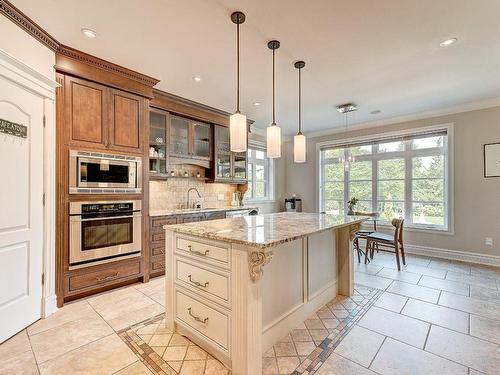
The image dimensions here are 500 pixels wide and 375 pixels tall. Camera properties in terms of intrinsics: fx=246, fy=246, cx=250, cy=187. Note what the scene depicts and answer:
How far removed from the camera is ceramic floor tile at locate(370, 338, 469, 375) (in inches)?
66.8

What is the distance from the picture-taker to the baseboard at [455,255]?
13.4 feet

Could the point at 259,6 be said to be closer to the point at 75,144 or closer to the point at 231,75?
the point at 231,75

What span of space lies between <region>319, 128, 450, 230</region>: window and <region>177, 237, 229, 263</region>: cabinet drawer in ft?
14.0

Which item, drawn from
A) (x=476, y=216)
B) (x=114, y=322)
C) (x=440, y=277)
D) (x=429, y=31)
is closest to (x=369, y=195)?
(x=476, y=216)

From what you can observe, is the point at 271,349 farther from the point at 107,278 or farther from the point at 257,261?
the point at 107,278

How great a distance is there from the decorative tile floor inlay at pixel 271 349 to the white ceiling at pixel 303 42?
2.72m

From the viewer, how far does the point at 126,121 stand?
313 cm

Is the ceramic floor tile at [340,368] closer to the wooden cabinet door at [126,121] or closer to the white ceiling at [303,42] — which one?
the white ceiling at [303,42]

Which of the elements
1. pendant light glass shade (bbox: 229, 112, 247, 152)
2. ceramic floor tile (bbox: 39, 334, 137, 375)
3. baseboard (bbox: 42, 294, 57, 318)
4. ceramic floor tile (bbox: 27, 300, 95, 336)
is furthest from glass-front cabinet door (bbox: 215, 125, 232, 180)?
ceramic floor tile (bbox: 39, 334, 137, 375)

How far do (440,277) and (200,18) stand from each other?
4408mm

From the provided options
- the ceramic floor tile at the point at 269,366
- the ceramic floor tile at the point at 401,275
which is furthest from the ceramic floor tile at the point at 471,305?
the ceramic floor tile at the point at 269,366

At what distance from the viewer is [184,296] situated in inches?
81.2

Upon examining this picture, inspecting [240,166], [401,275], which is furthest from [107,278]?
[401,275]

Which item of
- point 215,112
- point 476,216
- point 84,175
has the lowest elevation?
point 476,216
